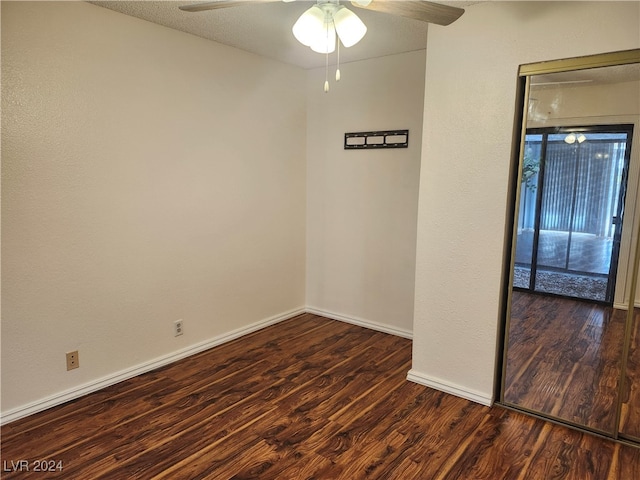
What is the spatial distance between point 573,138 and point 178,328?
2978mm

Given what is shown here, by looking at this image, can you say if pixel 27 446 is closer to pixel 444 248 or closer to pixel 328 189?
pixel 444 248

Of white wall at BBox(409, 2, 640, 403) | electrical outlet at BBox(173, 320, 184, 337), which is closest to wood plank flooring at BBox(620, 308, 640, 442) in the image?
white wall at BBox(409, 2, 640, 403)

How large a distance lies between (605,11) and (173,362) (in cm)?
351

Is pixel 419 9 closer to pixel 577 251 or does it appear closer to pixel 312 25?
pixel 312 25

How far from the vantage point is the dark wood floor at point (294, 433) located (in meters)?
2.16

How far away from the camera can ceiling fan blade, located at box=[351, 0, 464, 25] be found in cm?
180

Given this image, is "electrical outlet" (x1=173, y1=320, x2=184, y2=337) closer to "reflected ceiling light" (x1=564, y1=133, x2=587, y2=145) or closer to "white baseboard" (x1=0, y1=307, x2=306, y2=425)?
"white baseboard" (x1=0, y1=307, x2=306, y2=425)

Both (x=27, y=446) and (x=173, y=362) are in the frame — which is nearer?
(x=27, y=446)

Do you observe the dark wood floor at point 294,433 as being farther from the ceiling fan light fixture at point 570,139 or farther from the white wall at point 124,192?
the ceiling fan light fixture at point 570,139

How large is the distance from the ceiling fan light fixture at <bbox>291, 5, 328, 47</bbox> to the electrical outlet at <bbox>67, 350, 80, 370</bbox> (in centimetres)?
235

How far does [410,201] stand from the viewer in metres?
3.74

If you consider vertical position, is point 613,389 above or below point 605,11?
below

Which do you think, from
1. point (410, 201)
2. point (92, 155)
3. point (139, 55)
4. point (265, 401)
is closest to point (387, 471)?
point (265, 401)

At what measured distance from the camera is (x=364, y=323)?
415 centimetres
